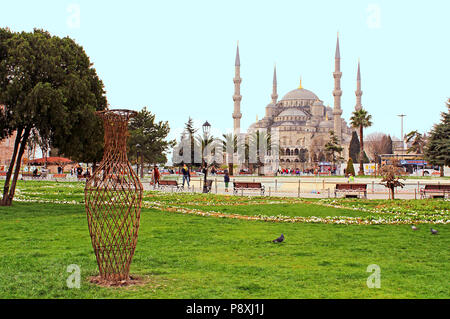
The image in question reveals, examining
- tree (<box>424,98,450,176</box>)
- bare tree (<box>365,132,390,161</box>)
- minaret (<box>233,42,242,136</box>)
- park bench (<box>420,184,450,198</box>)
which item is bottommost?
park bench (<box>420,184,450,198</box>)

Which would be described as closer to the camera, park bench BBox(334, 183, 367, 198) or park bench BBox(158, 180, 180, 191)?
park bench BBox(334, 183, 367, 198)

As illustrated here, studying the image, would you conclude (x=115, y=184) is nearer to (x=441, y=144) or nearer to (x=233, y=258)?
(x=233, y=258)

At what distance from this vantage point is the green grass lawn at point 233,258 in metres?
5.45

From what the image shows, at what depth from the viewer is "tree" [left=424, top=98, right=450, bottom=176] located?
88.6 feet

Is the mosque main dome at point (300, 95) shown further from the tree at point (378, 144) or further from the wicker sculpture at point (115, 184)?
the wicker sculpture at point (115, 184)

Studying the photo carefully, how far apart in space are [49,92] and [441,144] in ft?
72.9

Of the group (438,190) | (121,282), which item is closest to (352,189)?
(438,190)

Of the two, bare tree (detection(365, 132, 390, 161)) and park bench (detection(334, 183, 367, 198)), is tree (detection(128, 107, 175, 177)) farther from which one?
bare tree (detection(365, 132, 390, 161))

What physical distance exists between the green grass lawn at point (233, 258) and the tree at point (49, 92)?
3205 millimetres

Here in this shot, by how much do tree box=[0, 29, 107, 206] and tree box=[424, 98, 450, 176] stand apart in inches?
781

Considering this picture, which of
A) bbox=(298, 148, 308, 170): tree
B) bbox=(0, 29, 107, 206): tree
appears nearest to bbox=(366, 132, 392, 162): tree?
bbox=(298, 148, 308, 170): tree
